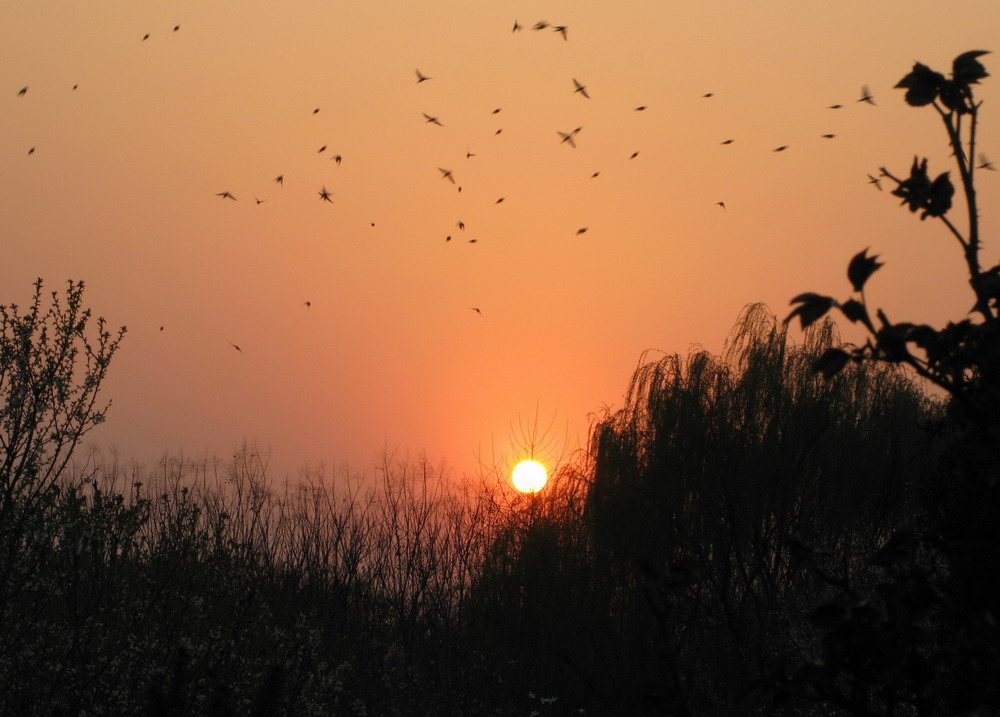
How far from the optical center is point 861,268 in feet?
7.39

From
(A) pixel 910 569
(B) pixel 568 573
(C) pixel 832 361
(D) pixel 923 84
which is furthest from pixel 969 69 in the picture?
(B) pixel 568 573

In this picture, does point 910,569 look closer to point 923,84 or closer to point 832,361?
point 832,361

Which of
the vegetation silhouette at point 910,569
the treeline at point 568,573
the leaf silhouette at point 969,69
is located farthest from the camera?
the treeline at point 568,573

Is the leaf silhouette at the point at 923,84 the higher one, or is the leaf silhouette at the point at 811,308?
the leaf silhouette at the point at 923,84

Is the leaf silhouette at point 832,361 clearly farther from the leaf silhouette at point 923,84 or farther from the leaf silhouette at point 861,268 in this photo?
the leaf silhouette at point 923,84

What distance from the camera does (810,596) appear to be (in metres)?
13.0

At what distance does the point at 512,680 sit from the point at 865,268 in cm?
1167

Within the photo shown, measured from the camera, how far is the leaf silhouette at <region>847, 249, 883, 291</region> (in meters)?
2.25

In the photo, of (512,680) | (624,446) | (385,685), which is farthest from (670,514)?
(385,685)

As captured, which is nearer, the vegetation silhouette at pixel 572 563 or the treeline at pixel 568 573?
the vegetation silhouette at pixel 572 563

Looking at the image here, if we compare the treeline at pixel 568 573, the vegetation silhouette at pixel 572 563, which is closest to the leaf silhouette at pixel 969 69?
the vegetation silhouette at pixel 572 563

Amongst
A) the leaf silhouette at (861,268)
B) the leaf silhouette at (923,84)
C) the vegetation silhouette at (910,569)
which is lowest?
the vegetation silhouette at (910,569)

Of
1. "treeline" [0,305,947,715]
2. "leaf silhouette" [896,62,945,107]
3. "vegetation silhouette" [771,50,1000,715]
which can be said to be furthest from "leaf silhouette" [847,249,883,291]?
"treeline" [0,305,947,715]

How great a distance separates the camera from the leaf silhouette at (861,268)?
225 cm
